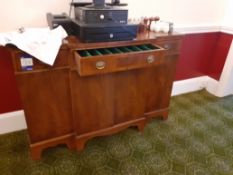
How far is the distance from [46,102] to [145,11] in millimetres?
1195

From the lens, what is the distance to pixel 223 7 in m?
2.20

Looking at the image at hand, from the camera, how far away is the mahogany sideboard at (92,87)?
120 cm

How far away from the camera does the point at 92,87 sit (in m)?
1.39

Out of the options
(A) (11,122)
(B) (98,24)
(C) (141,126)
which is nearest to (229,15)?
(C) (141,126)

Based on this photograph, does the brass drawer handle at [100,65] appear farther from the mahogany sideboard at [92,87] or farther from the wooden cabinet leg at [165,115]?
the wooden cabinet leg at [165,115]

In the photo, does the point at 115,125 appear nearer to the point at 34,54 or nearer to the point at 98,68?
the point at 98,68

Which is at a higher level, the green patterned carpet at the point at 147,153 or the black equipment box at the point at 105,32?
the black equipment box at the point at 105,32

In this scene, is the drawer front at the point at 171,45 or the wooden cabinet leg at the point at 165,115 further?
the wooden cabinet leg at the point at 165,115

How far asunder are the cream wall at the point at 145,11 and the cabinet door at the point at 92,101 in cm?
57

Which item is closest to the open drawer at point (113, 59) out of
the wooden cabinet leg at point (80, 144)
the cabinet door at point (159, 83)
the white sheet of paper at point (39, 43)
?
the white sheet of paper at point (39, 43)

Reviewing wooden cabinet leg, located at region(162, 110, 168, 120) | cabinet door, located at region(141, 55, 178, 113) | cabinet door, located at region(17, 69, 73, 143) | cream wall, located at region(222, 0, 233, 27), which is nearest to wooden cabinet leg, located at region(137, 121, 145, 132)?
cabinet door, located at region(141, 55, 178, 113)

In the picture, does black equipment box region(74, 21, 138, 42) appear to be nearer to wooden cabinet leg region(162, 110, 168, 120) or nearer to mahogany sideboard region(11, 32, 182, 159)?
mahogany sideboard region(11, 32, 182, 159)

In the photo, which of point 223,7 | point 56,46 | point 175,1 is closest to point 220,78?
point 223,7

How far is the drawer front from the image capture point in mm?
1525
